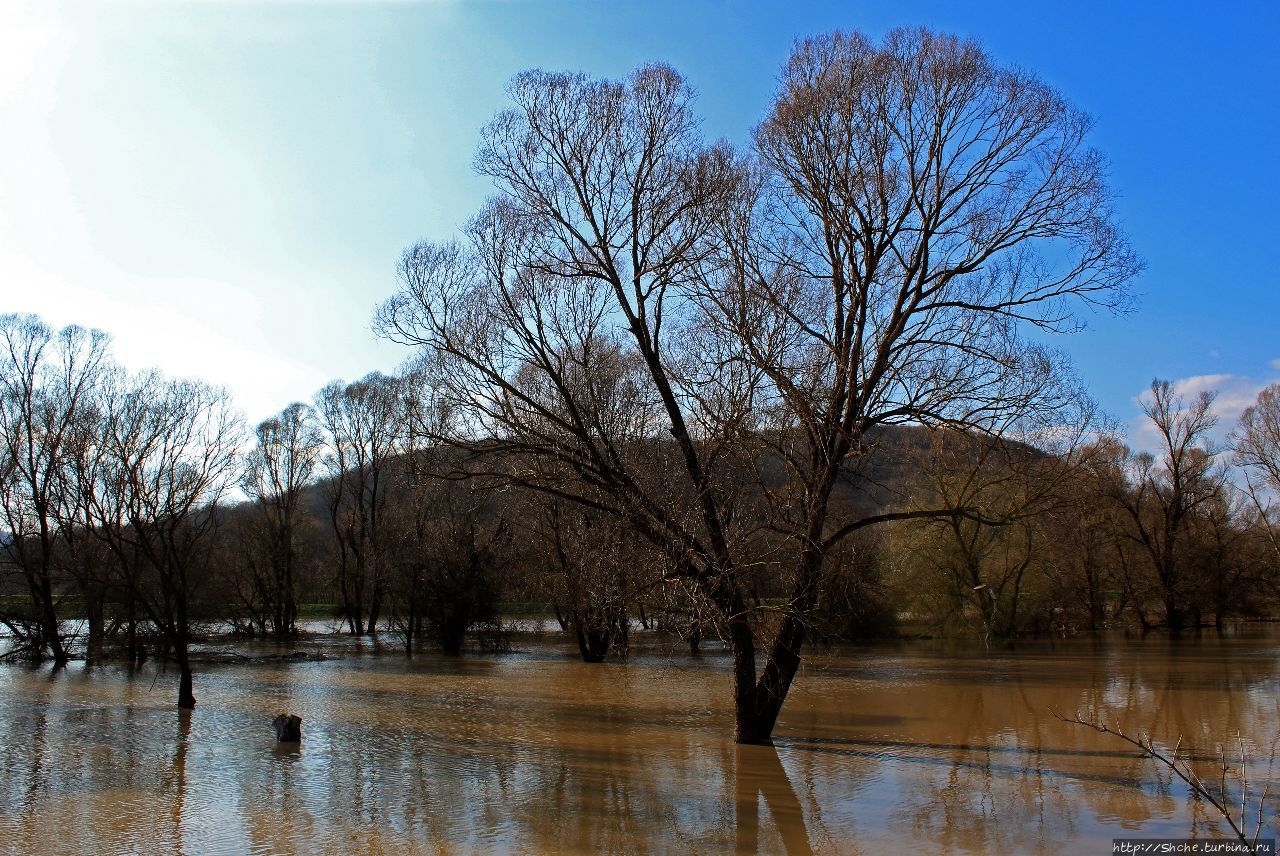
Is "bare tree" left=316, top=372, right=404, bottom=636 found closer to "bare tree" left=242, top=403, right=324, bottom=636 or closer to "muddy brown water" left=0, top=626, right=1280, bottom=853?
"bare tree" left=242, top=403, right=324, bottom=636

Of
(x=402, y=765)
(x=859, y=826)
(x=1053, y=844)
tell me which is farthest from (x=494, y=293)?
(x=1053, y=844)

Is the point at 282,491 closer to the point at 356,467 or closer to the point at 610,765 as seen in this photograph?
the point at 356,467

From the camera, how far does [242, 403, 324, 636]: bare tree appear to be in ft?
136

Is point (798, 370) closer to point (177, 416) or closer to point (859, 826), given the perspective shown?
point (859, 826)

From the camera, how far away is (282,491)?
4541cm

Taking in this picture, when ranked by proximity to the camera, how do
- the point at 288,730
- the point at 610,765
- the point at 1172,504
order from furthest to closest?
the point at 1172,504 → the point at 288,730 → the point at 610,765

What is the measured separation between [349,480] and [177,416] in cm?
2211

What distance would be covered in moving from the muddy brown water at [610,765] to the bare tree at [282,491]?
1738cm

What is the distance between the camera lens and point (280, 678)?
25203 mm

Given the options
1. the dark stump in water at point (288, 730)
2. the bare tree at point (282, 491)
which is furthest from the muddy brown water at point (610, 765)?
the bare tree at point (282, 491)

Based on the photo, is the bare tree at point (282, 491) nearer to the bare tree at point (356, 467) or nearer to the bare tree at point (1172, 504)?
the bare tree at point (356, 467)

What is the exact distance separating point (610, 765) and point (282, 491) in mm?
37076

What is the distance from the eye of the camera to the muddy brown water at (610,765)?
955 cm

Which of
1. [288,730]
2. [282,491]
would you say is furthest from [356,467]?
[288,730]
